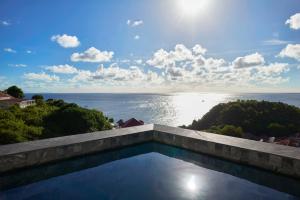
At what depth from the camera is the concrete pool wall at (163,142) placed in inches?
A: 222

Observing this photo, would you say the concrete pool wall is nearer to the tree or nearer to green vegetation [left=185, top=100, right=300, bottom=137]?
green vegetation [left=185, top=100, right=300, bottom=137]

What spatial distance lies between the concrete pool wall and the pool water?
0.65 feet

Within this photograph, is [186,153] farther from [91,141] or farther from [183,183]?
[91,141]

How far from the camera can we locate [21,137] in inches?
436

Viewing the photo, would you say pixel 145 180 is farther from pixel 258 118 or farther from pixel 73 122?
pixel 258 118

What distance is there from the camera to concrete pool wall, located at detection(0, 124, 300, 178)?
222 inches

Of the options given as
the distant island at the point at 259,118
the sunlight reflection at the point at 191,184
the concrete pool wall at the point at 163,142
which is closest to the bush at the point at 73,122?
the concrete pool wall at the point at 163,142

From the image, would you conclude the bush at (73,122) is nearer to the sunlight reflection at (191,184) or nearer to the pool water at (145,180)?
the pool water at (145,180)

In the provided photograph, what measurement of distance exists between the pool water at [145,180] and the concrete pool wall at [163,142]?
20cm

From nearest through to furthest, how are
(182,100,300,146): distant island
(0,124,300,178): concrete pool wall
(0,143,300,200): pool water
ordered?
1. (0,143,300,200): pool water
2. (0,124,300,178): concrete pool wall
3. (182,100,300,146): distant island

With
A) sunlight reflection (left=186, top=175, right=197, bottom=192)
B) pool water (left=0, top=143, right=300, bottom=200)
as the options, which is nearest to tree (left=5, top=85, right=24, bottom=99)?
pool water (left=0, top=143, right=300, bottom=200)

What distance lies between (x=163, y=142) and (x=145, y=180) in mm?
2989

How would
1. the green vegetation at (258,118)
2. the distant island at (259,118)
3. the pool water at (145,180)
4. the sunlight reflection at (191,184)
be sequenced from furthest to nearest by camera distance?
1. the green vegetation at (258,118)
2. the distant island at (259,118)
3. the sunlight reflection at (191,184)
4. the pool water at (145,180)

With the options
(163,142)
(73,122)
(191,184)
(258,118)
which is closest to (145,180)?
(191,184)
